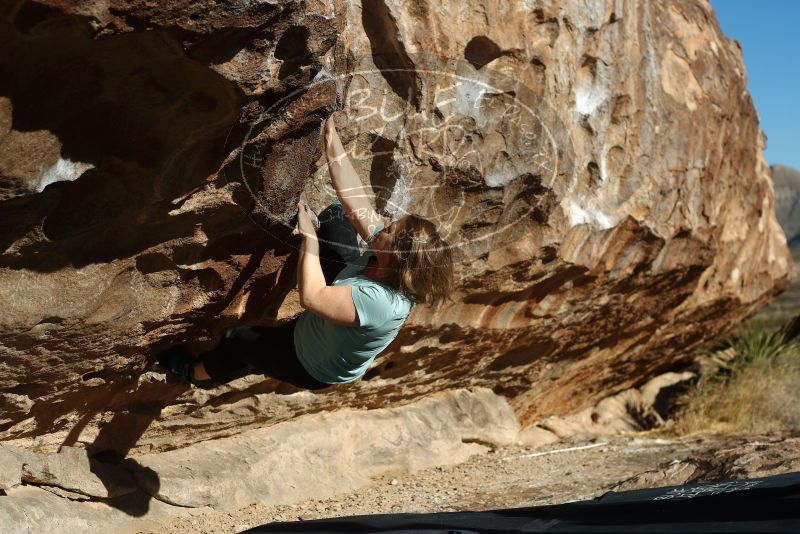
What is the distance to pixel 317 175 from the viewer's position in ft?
11.2

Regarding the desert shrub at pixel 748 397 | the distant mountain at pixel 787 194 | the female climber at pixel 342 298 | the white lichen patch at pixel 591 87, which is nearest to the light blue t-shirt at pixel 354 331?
the female climber at pixel 342 298

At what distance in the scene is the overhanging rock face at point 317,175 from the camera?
2.59m

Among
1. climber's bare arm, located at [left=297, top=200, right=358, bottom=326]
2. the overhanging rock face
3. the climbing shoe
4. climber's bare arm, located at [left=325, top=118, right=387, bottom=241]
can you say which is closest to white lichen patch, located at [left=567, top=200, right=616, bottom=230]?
the overhanging rock face

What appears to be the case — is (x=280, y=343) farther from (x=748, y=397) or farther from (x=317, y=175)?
(x=748, y=397)

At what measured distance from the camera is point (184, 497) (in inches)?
157

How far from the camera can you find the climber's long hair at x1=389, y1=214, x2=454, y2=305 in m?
2.99

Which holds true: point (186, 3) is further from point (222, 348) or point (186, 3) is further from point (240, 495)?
point (240, 495)

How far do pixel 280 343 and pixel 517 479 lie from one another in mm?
2310

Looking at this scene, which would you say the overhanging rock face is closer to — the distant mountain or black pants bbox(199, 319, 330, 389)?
black pants bbox(199, 319, 330, 389)

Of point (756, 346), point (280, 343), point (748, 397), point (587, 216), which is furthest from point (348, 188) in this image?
point (756, 346)

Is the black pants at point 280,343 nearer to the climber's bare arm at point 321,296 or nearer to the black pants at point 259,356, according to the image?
the black pants at point 259,356

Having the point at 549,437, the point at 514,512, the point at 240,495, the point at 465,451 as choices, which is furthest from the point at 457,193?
the point at 549,437

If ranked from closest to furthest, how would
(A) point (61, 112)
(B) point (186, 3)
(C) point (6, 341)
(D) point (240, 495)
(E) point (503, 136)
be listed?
Answer: (B) point (186, 3), (A) point (61, 112), (C) point (6, 341), (E) point (503, 136), (D) point (240, 495)

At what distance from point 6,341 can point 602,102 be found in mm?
2708
